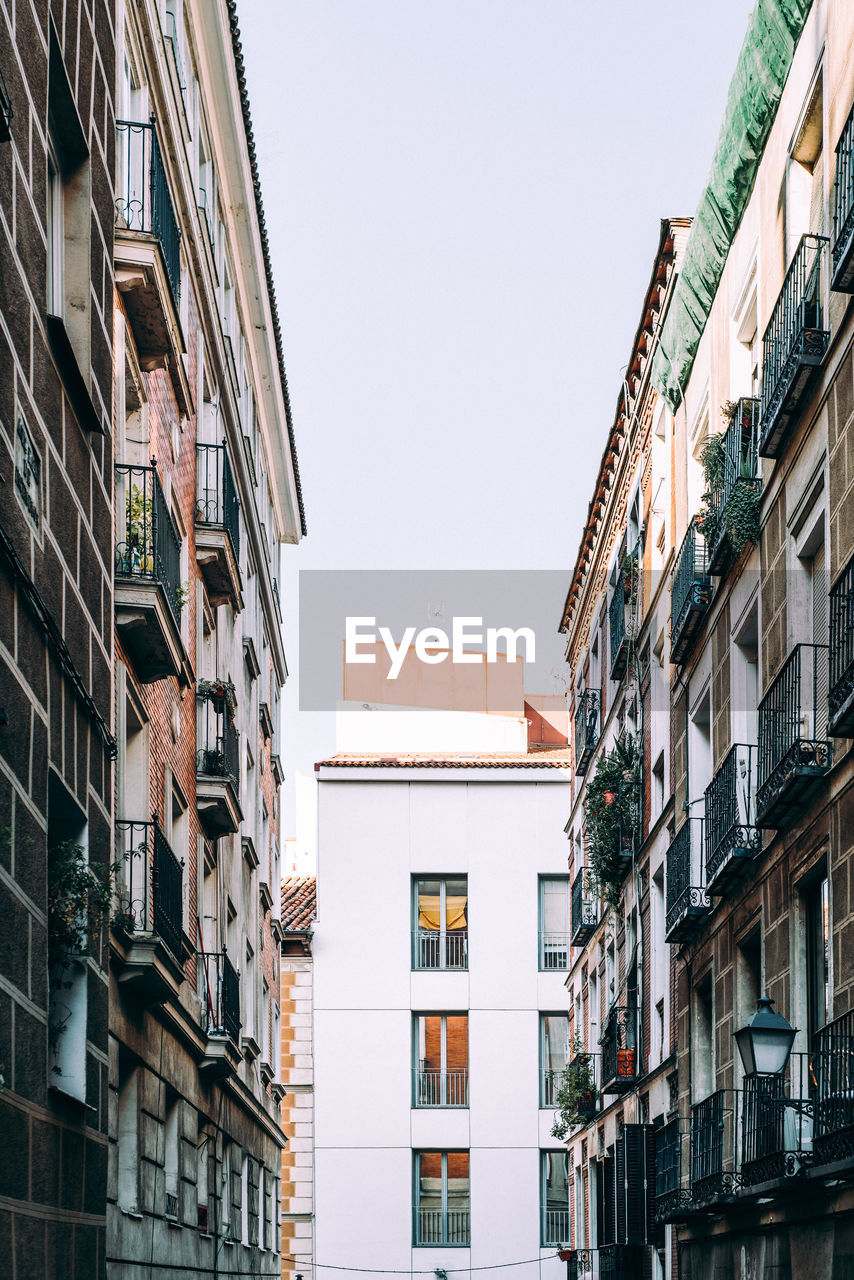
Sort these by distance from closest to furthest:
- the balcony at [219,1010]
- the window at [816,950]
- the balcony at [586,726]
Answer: the window at [816,950] → the balcony at [219,1010] → the balcony at [586,726]

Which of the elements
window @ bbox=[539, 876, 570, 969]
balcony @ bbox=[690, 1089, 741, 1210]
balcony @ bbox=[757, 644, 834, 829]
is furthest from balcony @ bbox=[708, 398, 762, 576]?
window @ bbox=[539, 876, 570, 969]

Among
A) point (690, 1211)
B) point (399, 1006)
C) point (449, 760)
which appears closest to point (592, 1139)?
point (399, 1006)

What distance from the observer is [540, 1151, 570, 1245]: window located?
4534 centimetres

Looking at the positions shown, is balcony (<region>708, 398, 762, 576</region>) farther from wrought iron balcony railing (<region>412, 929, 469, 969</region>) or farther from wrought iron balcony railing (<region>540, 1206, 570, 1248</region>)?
wrought iron balcony railing (<region>540, 1206, 570, 1248</region>)

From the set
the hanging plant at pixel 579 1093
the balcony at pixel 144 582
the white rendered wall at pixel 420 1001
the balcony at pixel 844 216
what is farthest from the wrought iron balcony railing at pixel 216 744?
the white rendered wall at pixel 420 1001

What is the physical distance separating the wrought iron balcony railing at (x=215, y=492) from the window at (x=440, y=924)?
2064 cm

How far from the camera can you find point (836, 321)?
1455 centimetres

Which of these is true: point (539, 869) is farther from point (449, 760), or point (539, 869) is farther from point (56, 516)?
point (56, 516)

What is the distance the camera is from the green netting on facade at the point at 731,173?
17.4 metres

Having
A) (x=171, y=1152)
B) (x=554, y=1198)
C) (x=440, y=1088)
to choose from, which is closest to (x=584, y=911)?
(x=440, y=1088)

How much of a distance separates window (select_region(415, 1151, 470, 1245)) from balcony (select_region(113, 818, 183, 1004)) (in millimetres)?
26499

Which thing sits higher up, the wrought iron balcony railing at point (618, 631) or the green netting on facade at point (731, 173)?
the green netting on facade at point (731, 173)

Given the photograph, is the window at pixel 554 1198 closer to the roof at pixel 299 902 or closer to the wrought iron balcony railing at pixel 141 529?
the roof at pixel 299 902

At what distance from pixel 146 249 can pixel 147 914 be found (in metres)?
6.60
